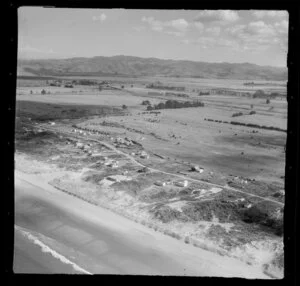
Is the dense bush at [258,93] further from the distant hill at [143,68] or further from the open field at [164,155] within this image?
the distant hill at [143,68]

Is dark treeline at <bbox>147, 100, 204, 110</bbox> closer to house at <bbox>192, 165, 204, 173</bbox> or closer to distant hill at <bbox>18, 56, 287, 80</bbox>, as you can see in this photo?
Answer: distant hill at <bbox>18, 56, 287, 80</bbox>

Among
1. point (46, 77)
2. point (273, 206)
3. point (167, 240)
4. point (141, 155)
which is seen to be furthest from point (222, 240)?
point (46, 77)

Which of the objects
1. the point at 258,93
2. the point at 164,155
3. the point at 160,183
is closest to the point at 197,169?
the point at 160,183

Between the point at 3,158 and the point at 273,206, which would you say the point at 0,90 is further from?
the point at 273,206

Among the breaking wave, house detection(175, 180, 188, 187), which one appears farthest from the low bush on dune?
the breaking wave

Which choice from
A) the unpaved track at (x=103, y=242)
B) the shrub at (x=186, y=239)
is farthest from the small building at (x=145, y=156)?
the shrub at (x=186, y=239)

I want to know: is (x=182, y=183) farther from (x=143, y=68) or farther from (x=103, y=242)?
(x=143, y=68)
